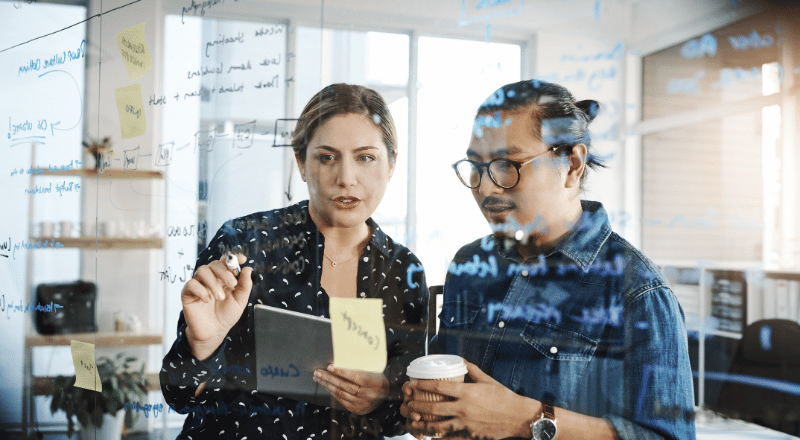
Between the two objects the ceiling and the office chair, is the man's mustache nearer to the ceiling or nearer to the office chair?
the ceiling

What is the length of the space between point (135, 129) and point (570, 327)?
1215 mm

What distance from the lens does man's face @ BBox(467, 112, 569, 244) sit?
3.08 ft

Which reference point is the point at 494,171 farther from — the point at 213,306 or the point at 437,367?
the point at 213,306

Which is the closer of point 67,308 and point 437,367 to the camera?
point 437,367

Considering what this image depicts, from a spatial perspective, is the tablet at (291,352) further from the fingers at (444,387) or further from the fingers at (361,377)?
the fingers at (444,387)

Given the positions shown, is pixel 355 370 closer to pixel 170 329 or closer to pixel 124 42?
pixel 170 329

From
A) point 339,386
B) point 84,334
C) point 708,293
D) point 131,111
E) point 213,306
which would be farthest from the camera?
point 84,334

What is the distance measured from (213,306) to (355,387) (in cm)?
42

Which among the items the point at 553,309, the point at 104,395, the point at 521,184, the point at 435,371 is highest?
the point at 521,184

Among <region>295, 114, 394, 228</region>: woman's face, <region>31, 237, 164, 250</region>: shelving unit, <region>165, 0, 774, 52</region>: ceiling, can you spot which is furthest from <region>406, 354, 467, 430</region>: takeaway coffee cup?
<region>31, 237, 164, 250</region>: shelving unit

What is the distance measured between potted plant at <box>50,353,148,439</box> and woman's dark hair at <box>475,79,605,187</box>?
1.18m

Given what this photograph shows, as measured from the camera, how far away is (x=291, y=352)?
1.14m

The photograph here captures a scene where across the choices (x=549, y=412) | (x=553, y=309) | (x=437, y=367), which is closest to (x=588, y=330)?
(x=553, y=309)

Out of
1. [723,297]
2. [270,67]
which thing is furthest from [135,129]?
[723,297]
